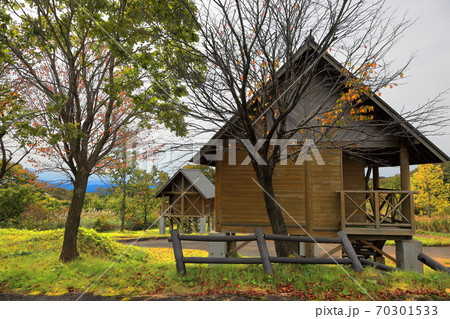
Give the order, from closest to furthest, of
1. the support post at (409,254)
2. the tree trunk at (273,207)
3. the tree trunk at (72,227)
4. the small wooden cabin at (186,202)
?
the tree trunk at (273,207) < the tree trunk at (72,227) < the support post at (409,254) < the small wooden cabin at (186,202)

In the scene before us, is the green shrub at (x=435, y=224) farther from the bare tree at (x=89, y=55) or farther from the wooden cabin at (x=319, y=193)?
the bare tree at (x=89, y=55)

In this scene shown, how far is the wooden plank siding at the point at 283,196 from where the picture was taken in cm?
1075

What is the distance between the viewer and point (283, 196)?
11.0m

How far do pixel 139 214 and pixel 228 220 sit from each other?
2227 centimetres

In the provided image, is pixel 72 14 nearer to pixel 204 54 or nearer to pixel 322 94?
pixel 204 54

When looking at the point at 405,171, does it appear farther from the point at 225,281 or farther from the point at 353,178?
the point at 225,281

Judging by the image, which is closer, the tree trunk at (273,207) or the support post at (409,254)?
the tree trunk at (273,207)

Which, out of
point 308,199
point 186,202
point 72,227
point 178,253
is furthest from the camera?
point 186,202

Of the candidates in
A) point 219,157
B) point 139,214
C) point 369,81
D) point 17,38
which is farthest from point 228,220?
point 139,214

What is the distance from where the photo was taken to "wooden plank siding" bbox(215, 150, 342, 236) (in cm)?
1075

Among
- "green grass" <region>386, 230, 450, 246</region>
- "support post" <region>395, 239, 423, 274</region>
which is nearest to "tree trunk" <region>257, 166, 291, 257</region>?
"support post" <region>395, 239, 423, 274</region>

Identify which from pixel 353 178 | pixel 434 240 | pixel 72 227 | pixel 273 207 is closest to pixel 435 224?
pixel 434 240

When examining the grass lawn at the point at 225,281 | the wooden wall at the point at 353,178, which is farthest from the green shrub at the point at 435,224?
the grass lawn at the point at 225,281
